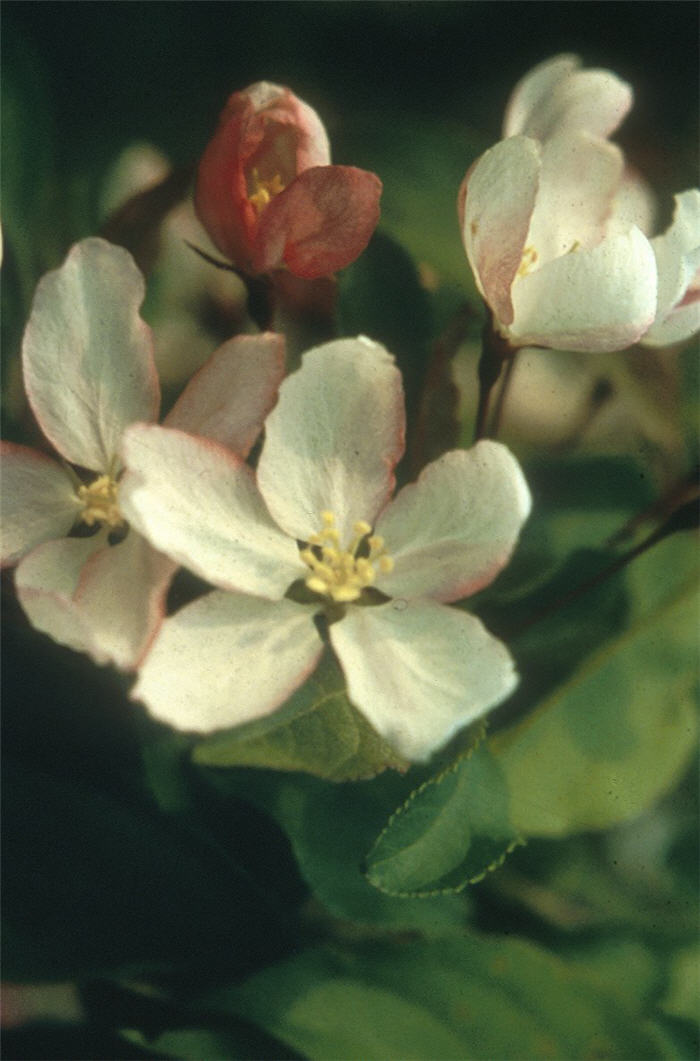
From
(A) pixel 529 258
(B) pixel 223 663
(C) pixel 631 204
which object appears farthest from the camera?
(C) pixel 631 204

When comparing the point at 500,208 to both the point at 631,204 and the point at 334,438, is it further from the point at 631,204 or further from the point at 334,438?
the point at 631,204

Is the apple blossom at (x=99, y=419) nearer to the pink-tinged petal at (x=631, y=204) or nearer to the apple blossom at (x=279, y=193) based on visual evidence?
the apple blossom at (x=279, y=193)

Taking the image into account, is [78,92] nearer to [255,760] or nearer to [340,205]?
[340,205]

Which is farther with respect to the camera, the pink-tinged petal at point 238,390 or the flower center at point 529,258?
the flower center at point 529,258

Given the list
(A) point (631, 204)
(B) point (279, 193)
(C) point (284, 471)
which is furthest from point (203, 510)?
(A) point (631, 204)

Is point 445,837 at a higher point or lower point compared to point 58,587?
lower

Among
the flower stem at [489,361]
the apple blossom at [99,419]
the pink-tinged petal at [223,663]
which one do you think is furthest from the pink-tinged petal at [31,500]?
the flower stem at [489,361]
